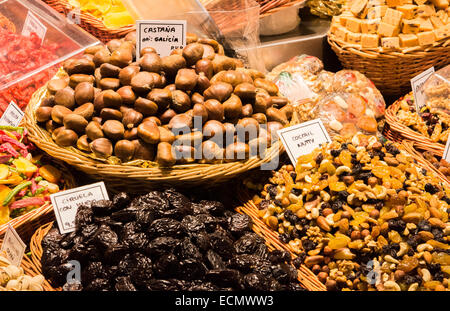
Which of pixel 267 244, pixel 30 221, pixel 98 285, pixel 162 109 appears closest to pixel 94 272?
pixel 98 285

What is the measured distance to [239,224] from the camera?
67.1 inches

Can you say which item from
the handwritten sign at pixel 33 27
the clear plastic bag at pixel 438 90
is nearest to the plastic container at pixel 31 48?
the handwritten sign at pixel 33 27

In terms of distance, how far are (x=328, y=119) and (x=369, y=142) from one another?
0.40 m

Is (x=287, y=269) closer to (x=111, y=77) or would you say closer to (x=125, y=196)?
(x=125, y=196)

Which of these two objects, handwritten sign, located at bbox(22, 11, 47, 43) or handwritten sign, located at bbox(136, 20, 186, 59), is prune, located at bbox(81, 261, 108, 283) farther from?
handwritten sign, located at bbox(22, 11, 47, 43)

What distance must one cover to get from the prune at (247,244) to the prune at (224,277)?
0.54ft

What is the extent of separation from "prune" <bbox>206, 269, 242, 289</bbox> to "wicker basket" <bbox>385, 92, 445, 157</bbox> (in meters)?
1.34

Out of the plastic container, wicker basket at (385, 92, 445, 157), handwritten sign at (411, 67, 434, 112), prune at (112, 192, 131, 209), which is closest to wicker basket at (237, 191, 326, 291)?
prune at (112, 192, 131, 209)

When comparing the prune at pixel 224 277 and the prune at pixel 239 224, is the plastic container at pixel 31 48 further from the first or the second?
the prune at pixel 224 277

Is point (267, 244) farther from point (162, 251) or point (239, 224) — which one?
point (162, 251)

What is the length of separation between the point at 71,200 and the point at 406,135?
67.3 inches

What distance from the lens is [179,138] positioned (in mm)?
1823
